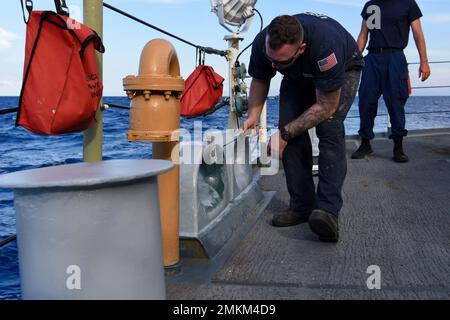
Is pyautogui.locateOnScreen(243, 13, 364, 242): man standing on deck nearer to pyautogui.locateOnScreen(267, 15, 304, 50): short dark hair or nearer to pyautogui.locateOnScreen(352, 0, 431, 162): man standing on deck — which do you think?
pyautogui.locateOnScreen(267, 15, 304, 50): short dark hair

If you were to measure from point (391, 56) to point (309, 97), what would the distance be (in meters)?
2.31

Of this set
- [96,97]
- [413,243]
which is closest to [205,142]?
[96,97]

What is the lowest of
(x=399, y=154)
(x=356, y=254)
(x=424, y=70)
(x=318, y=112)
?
(x=356, y=254)

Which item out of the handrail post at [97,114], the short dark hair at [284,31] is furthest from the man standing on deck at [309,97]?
the handrail post at [97,114]

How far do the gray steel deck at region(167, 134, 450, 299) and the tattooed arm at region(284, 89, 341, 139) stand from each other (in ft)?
2.13

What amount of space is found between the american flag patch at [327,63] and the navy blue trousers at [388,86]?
2.63m

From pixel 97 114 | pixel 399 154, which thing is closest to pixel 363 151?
pixel 399 154

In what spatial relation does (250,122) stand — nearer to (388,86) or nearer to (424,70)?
Result: (388,86)

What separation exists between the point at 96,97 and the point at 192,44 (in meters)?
2.04

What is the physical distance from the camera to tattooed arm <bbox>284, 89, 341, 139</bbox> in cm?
295

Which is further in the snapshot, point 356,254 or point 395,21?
point 395,21

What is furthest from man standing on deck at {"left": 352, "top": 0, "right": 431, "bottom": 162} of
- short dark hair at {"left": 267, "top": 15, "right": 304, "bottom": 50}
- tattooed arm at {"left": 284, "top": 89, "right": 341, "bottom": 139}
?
short dark hair at {"left": 267, "top": 15, "right": 304, "bottom": 50}

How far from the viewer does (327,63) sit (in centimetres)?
282
